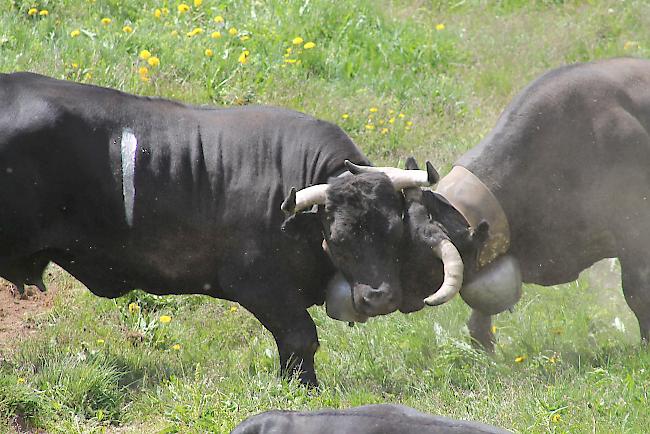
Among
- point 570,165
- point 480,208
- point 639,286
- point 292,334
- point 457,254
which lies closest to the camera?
point 457,254

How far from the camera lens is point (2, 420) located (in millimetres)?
8039

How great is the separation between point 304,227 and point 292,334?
0.73m

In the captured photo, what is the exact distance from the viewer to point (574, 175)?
974 cm

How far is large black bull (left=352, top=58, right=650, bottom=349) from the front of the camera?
9.61 m

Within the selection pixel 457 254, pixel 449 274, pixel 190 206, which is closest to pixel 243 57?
pixel 190 206

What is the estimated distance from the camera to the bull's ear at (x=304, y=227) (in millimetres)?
8867

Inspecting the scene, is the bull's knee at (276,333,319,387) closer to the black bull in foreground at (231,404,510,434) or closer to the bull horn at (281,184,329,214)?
the bull horn at (281,184,329,214)

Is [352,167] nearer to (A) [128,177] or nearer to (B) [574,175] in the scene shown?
(A) [128,177]

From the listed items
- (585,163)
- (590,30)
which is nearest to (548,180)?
(585,163)

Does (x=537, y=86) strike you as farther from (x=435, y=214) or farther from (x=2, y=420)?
(x=2, y=420)

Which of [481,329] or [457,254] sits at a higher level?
[457,254]

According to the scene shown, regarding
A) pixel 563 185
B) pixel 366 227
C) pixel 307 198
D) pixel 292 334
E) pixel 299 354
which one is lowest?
pixel 299 354

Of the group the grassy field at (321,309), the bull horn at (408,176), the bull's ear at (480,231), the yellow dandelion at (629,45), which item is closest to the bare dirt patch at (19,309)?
the grassy field at (321,309)

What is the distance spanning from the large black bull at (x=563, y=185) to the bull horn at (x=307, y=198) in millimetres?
1053
